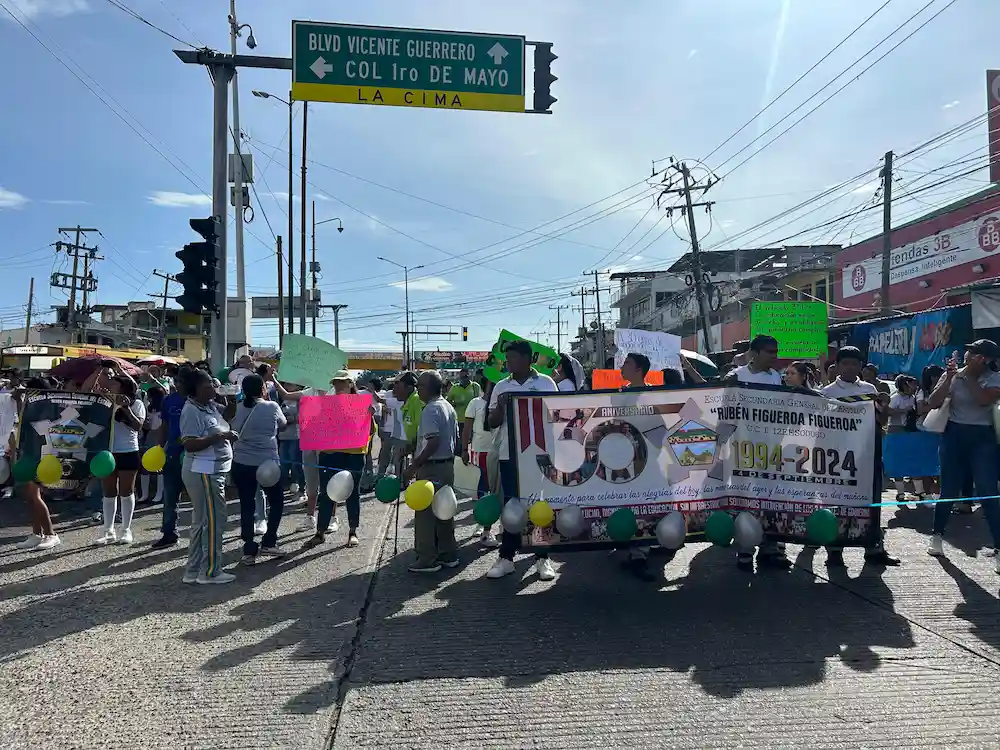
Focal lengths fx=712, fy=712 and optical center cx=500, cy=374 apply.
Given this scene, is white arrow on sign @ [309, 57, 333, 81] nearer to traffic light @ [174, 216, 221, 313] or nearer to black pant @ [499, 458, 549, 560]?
traffic light @ [174, 216, 221, 313]

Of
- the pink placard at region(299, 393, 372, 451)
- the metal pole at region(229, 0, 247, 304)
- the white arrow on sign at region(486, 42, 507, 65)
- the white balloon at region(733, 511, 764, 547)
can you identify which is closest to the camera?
the white balloon at region(733, 511, 764, 547)

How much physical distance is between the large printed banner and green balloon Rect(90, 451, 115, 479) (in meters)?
4.09

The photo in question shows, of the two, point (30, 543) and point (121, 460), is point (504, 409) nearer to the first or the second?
point (121, 460)

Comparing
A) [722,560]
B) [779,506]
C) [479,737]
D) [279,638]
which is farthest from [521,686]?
[722,560]

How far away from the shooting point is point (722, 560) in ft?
20.9

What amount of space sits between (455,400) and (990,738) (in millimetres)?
9318

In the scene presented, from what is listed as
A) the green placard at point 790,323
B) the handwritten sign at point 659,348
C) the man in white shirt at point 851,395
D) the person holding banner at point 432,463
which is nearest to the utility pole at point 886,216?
the green placard at point 790,323

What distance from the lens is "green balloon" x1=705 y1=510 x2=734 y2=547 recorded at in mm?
5098

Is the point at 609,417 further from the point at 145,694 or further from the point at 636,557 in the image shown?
the point at 145,694

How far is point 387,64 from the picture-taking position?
9414mm

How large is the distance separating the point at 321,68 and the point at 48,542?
21.4 ft

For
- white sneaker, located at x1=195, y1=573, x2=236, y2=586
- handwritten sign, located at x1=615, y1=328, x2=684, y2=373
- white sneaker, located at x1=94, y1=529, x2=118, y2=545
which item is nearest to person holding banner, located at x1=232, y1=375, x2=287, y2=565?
white sneaker, located at x1=195, y1=573, x2=236, y2=586

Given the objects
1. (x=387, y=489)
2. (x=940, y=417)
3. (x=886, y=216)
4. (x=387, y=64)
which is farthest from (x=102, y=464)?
(x=886, y=216)

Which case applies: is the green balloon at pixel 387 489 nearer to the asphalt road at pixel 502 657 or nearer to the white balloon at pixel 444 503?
the white balloon at pixel 444 503
